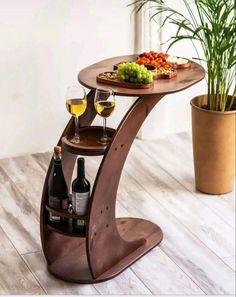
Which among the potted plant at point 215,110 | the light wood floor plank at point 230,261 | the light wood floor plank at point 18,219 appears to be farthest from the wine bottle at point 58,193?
the potted plant at point 215,110

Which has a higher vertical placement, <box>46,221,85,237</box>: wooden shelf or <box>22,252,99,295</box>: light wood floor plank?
<box>46,221,85,237</box>: wooden shelf

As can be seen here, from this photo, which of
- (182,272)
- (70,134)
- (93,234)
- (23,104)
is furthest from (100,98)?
(23,104)

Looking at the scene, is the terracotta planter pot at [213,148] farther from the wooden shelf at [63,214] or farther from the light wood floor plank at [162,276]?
the wooden shelf at [63,214]

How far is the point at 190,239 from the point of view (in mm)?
3760

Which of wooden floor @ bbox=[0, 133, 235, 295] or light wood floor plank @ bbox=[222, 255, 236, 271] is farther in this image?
light wood floor plank @ bbox=[222, 255, 236, 271]

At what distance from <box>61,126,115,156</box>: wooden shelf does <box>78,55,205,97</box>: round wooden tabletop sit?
174 mm

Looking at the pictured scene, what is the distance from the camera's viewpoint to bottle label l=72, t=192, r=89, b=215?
128 inches

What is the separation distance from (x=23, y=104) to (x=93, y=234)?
1.38 meters

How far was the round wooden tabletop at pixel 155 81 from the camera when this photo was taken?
3297mm

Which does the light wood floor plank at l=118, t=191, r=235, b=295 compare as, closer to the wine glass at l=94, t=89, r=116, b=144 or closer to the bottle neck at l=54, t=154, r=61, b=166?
the bottle neck at l=54, t=154, r=61, b=166

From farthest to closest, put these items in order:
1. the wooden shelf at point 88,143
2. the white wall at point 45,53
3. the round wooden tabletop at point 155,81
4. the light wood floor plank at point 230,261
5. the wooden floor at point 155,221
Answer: the white wall at point 45,53 < the light wood floor plank at point 230,261 < the wooden floor at point 155,221 < the round wooden tabletop at point 155,81 < the wooden shelf at point 88,143

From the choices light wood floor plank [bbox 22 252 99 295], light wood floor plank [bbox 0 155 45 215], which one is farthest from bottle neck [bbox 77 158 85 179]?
light wood floor plank [bbox 0 155 45 215]

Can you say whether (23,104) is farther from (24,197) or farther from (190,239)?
(190,239)

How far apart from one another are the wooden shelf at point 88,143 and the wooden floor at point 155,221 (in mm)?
582
